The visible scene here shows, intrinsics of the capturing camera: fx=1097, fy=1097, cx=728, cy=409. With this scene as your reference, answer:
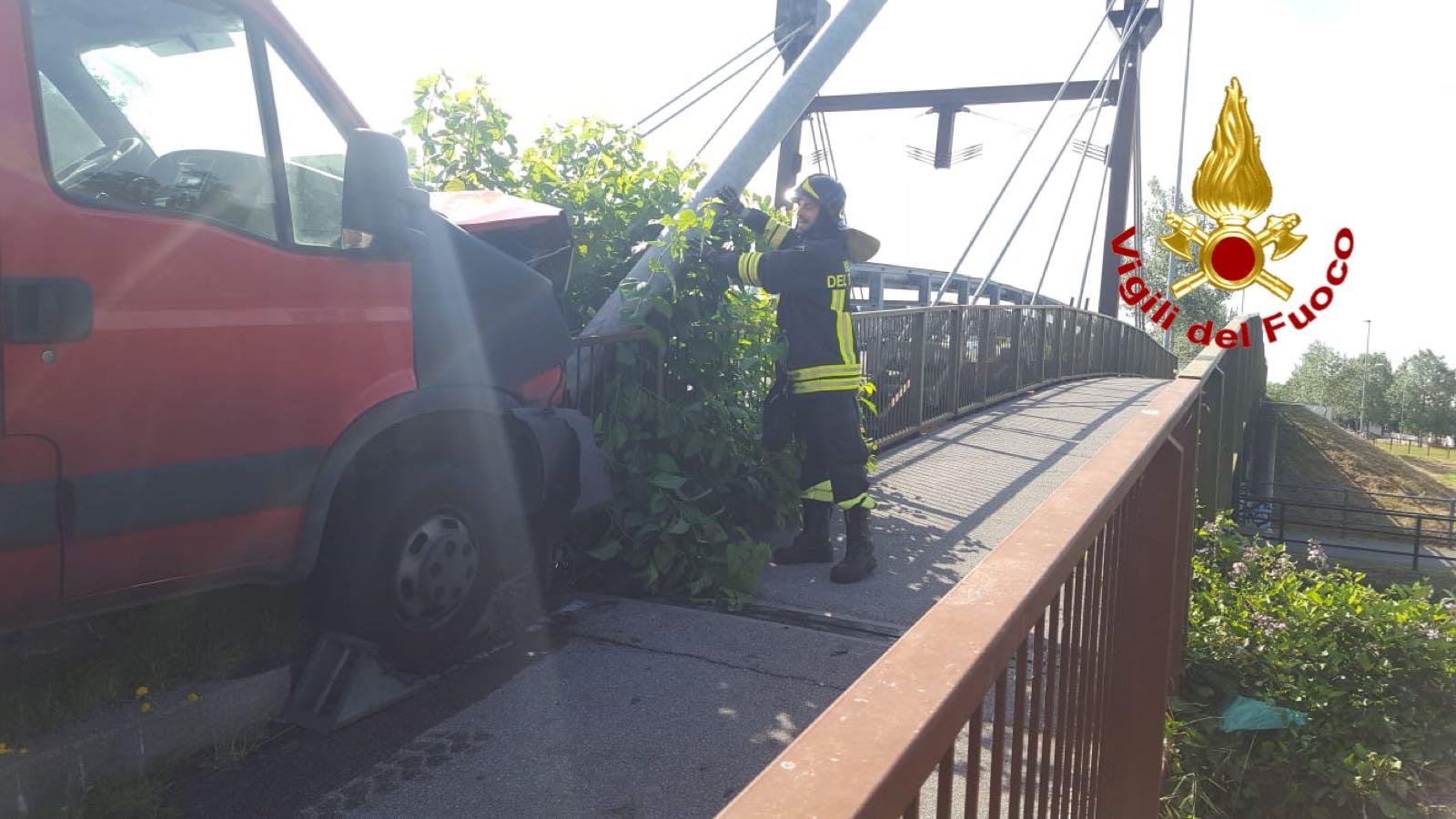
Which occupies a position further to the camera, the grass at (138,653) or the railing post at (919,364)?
the railing post at (919,364)

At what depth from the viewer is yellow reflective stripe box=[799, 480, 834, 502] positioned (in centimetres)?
550

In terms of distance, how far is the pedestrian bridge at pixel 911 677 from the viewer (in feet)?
3.29

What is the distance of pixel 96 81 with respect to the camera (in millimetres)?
3127

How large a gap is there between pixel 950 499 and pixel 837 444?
2.12m

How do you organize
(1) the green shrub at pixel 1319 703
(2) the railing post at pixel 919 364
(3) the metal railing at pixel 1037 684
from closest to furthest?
1. (3) the metal railing at pixel 1037 684
2. (1) the green shrub at pixel 1319 703
3. (2) the railing post at pixel 919 364

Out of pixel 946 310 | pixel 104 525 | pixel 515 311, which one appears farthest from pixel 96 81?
pixel 946 310

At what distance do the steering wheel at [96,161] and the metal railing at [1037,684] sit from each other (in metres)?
2.57

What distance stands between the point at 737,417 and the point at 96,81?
3276mm

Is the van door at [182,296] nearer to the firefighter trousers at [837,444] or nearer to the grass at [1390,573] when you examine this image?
the firefighter trousers at [837,444]

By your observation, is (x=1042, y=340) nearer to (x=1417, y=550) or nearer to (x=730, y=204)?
(x=1417, y=550)

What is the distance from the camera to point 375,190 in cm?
348

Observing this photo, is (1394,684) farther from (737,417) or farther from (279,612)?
(279,612)


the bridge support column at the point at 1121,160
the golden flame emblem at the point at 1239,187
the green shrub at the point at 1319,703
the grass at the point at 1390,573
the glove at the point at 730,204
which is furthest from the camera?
the bridge support column at the point at 1121,160

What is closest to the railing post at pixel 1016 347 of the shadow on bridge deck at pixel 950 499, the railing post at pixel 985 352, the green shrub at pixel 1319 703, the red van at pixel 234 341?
the shadow on bridge deck at pixel 950 499
